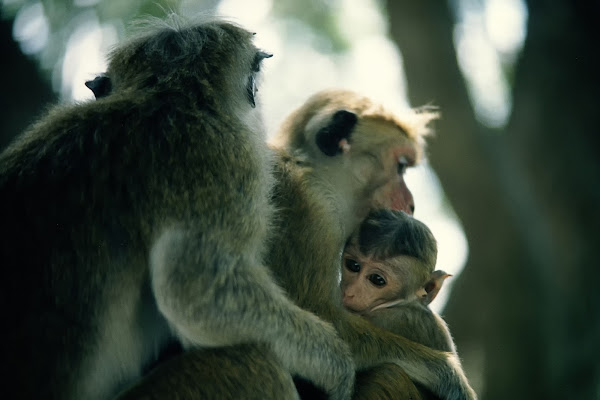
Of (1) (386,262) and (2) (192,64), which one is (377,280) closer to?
(1) (386,262)

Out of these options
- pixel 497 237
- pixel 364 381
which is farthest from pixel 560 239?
pixel 364 381

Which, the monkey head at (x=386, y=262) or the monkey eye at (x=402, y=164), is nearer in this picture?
the monkey head at (x=386, y=262)

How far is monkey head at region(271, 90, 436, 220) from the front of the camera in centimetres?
423

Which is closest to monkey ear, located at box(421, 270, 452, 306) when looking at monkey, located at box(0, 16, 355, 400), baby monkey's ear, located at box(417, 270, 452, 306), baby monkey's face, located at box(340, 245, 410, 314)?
baby monkey's ear, located at box(417, 270, 452, 306)

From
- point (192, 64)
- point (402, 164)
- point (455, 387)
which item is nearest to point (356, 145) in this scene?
point (402, 164)

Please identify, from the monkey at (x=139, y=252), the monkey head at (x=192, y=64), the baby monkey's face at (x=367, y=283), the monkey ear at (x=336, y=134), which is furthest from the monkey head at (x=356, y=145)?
the monkey at (x=139, y=252)

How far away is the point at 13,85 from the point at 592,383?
21.3 feet

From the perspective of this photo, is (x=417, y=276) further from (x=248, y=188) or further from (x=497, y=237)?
(x=497, y=237)

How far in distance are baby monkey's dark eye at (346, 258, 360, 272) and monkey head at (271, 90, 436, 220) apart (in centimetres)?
35

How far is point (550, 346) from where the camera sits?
25.6 ft

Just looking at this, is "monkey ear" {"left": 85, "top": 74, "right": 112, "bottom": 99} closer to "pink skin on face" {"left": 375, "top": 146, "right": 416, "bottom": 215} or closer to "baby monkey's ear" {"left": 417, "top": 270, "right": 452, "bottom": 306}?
"pink skin on face" {"left": 375, "top": 146, "right": 416, "bottom": 215}

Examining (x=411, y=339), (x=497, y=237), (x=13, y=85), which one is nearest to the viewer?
(x=411, y=339)

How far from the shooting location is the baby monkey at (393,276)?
12.9 ft

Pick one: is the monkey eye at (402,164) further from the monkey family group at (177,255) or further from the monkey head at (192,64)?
the monkey head at (192,64)
